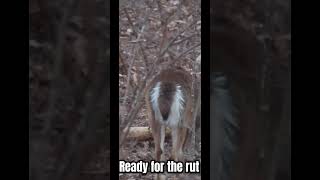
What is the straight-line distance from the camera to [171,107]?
2.63 m

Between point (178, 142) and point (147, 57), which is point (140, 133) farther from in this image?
point (147, 57)

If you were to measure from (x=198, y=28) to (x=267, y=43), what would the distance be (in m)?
0.26

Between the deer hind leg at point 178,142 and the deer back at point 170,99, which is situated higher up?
the deer back at point 170,99

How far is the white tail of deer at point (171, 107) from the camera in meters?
2.62

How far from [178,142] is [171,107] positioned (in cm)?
13

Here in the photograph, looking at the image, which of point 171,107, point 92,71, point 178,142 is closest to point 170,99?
point 171,107

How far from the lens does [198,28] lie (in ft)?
8.62

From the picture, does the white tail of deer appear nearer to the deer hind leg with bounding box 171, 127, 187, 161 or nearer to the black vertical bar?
the deer hind leg with bounding box 171, 127, 187, 161

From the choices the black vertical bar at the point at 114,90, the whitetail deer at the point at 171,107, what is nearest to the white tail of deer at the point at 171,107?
the whitetail deer at the point at 171,107

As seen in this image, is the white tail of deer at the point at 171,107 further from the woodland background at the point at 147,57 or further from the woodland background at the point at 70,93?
the woodland background at the point at 70,93

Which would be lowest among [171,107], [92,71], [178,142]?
[178,142]

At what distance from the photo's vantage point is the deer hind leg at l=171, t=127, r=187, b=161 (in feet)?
8.60

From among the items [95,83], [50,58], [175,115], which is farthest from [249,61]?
[50,58]

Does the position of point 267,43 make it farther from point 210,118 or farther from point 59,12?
point 59,12
